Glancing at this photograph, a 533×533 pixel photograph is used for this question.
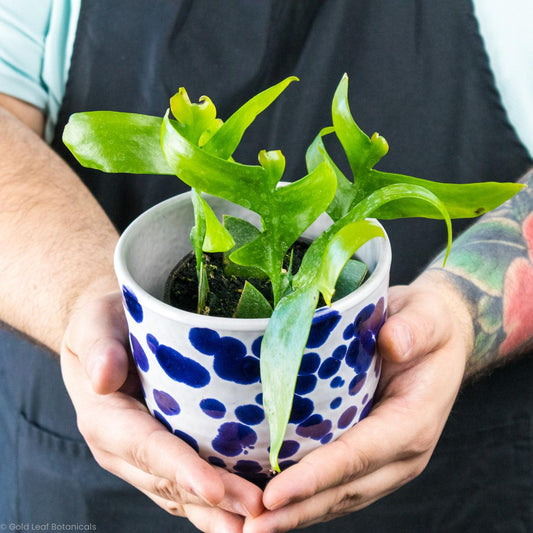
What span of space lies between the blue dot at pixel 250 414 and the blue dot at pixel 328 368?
0.03 metres

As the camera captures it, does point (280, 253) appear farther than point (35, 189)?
No

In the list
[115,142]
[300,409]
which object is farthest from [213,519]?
[115,142]

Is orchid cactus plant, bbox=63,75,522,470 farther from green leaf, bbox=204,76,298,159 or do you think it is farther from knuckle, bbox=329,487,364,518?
knuckle, bbox=329,487,364,518

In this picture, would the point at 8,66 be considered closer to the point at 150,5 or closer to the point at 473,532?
the point at 150,5

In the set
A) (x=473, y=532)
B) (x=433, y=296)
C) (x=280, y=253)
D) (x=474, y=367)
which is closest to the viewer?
(x=280, y=253)

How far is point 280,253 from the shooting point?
0.77 ft

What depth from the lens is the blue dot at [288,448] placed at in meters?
0.27

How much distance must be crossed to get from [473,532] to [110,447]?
1.37 feet

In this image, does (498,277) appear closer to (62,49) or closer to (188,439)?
(188,439)

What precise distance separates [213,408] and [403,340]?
9 centimetres

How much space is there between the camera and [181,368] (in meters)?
0.25

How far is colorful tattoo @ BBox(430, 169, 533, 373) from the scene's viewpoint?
1.51ft

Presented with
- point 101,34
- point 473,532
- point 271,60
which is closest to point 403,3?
point 271,60

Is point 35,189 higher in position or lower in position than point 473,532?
higher
